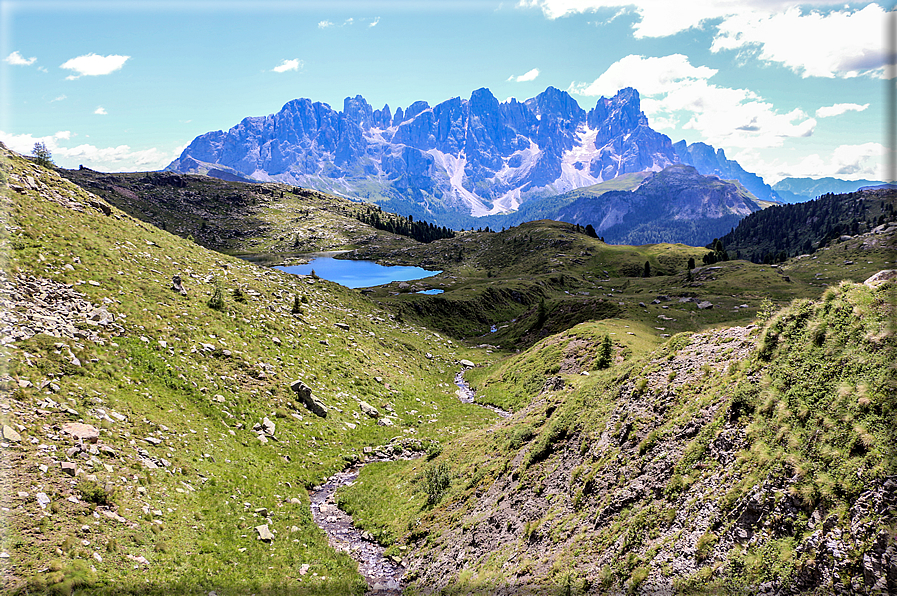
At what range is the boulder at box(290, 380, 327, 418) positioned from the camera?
3016 cm

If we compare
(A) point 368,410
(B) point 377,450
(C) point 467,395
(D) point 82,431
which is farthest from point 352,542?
(C) point 467,395

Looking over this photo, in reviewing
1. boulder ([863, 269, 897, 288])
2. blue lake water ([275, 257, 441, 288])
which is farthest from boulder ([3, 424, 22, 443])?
blue lake water ([275, 257, 441, 288])

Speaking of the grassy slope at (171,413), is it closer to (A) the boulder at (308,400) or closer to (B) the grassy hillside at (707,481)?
(A) the boulder at (308,400)

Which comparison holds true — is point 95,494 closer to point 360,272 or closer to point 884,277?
point 884,277

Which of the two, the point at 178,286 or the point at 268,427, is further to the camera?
the point at 178,286

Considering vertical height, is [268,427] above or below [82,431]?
below

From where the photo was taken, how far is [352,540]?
20266mm

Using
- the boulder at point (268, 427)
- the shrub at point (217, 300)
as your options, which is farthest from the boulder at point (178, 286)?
the boulder at point (268, 427)

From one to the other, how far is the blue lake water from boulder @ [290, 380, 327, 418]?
11957cm

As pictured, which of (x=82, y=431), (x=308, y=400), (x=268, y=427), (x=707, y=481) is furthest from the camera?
(x=308, y=400)

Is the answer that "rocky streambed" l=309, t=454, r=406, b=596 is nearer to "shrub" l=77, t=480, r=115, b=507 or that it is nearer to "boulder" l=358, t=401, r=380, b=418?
"boulder" l=358, t=401, r=380, b=418

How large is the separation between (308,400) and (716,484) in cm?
2648

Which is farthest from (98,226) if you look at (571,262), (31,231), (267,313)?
(571,262)

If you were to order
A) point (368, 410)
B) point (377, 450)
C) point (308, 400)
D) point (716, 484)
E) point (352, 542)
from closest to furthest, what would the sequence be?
1. point (716, 484)
2. point (352, 542)
3. point (377, 450)
4. point (308, 400)
5. point (368, 410)
